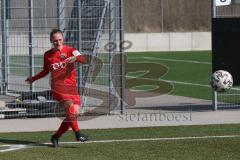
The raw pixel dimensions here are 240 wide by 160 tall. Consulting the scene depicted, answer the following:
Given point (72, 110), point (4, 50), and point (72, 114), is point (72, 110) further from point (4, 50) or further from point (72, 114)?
point (4, 50)

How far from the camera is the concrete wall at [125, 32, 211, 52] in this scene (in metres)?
42.2

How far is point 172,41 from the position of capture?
140 feet

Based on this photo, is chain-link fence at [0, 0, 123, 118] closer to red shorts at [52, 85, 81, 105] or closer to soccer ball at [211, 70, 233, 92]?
soccer ball at [211, 70, 233, 92]

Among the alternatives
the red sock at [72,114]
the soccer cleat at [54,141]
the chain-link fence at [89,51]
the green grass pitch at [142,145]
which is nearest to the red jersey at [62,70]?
the red sock at [72,114]

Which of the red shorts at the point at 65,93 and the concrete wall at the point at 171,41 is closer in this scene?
the red shorts at the point at 65,93

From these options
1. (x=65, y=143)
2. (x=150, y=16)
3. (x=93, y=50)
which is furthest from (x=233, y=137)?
(x=150, y=16)

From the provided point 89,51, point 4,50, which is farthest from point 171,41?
point 89,51

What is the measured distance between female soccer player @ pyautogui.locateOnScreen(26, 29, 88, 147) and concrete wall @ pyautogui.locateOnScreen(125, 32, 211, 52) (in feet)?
95.1

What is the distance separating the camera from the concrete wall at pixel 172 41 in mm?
42219

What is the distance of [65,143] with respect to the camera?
13.3m

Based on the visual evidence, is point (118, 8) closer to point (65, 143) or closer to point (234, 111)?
point (234, 111)

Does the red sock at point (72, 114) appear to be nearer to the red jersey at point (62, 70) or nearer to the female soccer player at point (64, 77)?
the female soccer player at point (64, 77)

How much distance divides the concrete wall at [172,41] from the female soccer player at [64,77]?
29.0 metres

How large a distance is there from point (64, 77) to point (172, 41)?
29.8 m
